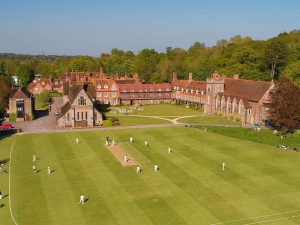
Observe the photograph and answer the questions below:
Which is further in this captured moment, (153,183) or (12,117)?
(12,117)

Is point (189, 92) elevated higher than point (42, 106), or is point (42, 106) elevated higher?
A: point (189, 92)

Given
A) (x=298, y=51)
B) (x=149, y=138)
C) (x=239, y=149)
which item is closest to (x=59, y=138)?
(x=149, y=138)

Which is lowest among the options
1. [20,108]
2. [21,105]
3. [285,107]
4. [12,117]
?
[12,117]

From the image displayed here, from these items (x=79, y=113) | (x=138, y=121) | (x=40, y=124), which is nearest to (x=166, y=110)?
(x=138, y=121)

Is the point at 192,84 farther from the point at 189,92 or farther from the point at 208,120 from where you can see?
the point at 208,120

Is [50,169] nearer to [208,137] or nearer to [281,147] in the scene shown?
[208,137]

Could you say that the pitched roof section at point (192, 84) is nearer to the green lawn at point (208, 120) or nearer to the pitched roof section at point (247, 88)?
the pitched roof section at point (247, 88)

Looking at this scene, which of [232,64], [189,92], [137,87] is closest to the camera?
[189,92]
